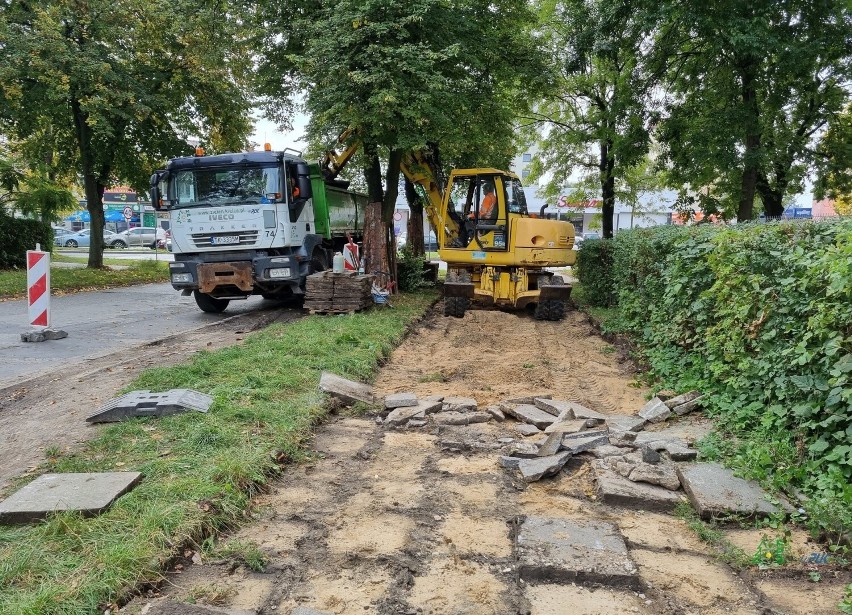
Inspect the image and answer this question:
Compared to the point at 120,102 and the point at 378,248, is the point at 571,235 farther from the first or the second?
the point at 120,102

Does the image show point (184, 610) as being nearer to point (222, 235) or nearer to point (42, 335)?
point (42, 335)

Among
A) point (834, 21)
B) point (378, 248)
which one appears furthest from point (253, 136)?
point (834, 21)

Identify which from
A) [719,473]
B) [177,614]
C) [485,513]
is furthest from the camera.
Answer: [719,473]

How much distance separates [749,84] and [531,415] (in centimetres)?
1210

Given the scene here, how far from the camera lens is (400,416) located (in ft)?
20.3

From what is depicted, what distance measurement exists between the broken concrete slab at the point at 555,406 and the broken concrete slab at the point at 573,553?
2.19 m

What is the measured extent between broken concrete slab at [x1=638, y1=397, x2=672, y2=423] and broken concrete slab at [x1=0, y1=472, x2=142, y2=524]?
4.42 metres

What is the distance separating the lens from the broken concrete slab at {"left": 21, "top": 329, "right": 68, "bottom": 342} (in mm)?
9852

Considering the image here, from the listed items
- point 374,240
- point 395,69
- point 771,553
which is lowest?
point 771,553

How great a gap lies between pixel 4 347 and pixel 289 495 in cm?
718

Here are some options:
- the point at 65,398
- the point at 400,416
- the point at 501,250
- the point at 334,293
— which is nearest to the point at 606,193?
the point at 501,250

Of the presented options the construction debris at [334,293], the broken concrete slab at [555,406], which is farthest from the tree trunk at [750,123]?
the broken concrete slab at [555,406]

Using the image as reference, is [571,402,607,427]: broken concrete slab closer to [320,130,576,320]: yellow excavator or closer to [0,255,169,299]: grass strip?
[320,130,576,320]: yellow excavator

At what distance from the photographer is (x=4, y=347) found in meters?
9.38
